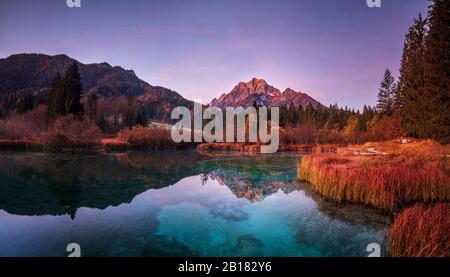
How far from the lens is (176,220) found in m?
8.22

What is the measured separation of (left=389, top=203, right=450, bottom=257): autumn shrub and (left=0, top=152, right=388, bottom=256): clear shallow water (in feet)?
2.82

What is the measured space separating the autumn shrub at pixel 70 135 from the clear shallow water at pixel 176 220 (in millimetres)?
18829

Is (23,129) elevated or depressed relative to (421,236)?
elevated

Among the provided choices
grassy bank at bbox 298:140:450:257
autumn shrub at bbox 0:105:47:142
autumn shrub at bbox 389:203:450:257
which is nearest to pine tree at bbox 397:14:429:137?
A: grassy bank at bbox 298:140:450:257

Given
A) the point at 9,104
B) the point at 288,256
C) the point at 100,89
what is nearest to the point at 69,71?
the point at 288,256

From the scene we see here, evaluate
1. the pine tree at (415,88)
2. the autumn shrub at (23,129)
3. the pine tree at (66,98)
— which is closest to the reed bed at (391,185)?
the pine tree at (415,88)

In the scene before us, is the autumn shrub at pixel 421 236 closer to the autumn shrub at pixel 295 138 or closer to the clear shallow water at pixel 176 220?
the clear shallow water at pixel 176 220

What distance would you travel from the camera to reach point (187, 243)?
637 centimetres

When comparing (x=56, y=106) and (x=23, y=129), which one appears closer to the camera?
(x=23, y=129)

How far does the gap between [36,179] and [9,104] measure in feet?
324

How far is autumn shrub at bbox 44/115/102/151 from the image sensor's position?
30.9 meters

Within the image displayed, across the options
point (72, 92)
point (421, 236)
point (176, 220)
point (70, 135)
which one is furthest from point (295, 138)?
point (421, 236)

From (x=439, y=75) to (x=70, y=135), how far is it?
37840mm

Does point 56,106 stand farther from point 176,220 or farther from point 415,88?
point 415,88
